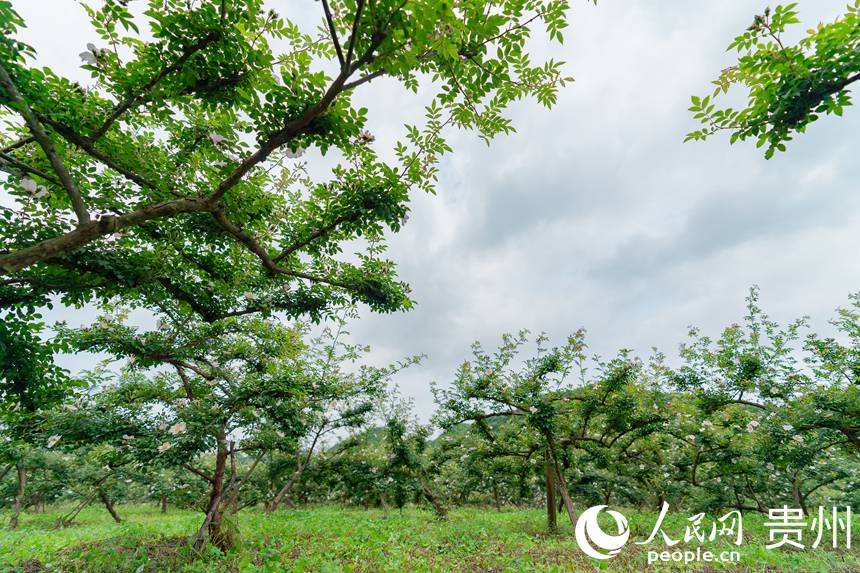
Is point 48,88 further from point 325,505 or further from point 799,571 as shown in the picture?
point 325,505

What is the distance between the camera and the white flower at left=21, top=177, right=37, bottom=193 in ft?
13.1

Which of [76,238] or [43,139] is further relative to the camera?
[76,238]

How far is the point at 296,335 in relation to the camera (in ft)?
29.9

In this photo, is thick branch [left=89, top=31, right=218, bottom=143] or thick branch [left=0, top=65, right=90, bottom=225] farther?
thick branch [left=89, top=31, right=218, bottom=143]

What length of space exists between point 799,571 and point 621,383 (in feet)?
13.0

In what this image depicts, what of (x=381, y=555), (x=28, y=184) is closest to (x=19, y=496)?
(x=381, y=555)

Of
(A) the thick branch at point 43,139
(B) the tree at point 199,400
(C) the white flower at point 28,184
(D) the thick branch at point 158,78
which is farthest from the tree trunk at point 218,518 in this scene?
(D) the thick branch at point 158,78

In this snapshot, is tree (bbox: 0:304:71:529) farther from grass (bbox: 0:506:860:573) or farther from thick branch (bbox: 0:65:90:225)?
thick branch (bbox: 0:65:90:225)

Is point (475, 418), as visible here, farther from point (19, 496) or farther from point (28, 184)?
point (19, 496)

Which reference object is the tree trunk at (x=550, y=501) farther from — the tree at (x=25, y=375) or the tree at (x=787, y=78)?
the tree at (x=25, y=375)

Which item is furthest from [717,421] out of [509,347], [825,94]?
[825,94]

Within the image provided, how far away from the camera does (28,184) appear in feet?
13.2

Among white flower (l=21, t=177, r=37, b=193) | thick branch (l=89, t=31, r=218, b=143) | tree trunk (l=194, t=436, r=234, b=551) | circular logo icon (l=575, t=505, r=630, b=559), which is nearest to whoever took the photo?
thick branch (l=89, t=31, r=218, b=143)

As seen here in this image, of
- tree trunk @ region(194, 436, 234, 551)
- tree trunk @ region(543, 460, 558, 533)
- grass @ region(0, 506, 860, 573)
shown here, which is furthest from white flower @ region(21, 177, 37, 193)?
tree trunk @ region(543, 460, 558, 533)
